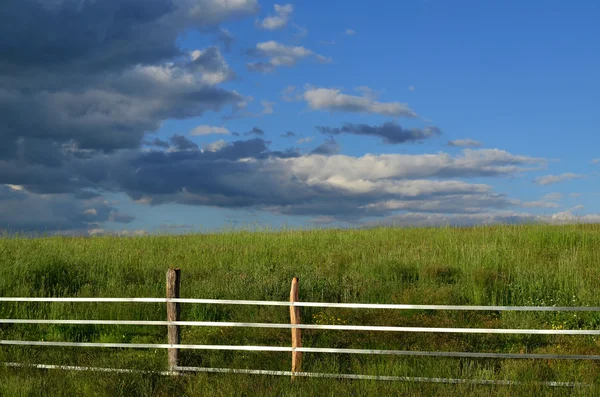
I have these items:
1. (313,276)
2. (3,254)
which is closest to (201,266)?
(313,276)

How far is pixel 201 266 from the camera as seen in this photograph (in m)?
18.9

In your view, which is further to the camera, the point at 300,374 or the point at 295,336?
the point at 295,336

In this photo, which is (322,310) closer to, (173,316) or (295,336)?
(295,336)

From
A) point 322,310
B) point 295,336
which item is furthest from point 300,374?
point 322,310

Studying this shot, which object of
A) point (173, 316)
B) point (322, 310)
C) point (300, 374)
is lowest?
point (300, 374)

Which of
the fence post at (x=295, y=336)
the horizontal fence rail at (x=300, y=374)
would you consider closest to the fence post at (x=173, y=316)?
the horizontal fence rail at (x=300, y=374)

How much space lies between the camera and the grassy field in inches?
331

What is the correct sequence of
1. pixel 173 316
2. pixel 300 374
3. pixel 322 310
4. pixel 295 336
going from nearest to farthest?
pixel 300 374 < pixel 295 336 < pixel 173 316 < pixel 322 310

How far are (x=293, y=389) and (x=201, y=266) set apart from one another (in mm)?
11458

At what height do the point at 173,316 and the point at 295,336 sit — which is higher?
the point at 173,316

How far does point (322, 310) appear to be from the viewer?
13.3 meters

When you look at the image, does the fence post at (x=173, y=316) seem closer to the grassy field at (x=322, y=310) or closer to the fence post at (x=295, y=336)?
the grassy field at (x=322, y=310)

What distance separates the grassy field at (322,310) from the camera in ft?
27.6

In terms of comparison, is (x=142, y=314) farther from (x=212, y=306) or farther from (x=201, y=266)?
(x=201, y=266)
